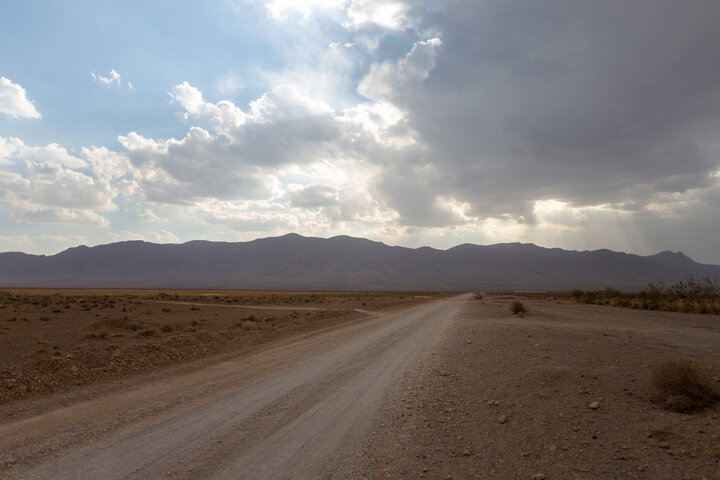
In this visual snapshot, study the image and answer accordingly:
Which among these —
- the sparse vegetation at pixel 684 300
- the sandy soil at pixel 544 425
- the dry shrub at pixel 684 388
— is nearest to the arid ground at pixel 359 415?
the sandy soil at pixel 544 425

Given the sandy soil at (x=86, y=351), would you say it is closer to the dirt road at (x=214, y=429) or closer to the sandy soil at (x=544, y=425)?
the dirt road at (x=214, y=429)

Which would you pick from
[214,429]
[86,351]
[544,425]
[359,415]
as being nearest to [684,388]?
[544,425]

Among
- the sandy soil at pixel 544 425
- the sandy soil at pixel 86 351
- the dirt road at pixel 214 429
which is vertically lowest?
the sandy soil at pixel 86 351

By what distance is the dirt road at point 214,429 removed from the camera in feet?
17.6

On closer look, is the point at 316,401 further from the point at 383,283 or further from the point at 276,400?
the point at 383,283

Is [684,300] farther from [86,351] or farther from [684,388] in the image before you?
[86,351]

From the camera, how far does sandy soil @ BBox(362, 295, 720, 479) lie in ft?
16.9

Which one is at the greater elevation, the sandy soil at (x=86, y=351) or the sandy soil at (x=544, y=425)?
the sandy soil at (x=544, y=425)

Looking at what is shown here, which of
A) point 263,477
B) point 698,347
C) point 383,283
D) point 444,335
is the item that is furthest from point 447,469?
point 383,283

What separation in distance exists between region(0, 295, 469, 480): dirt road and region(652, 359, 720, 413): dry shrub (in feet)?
15.6

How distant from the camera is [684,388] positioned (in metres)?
6.73

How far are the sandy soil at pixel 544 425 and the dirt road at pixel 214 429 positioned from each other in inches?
27.7

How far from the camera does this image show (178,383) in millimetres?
10305

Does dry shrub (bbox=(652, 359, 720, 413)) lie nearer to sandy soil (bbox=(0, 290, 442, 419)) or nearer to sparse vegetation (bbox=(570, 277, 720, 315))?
sandy soil (bbox=(0, 290, 442, 419))
